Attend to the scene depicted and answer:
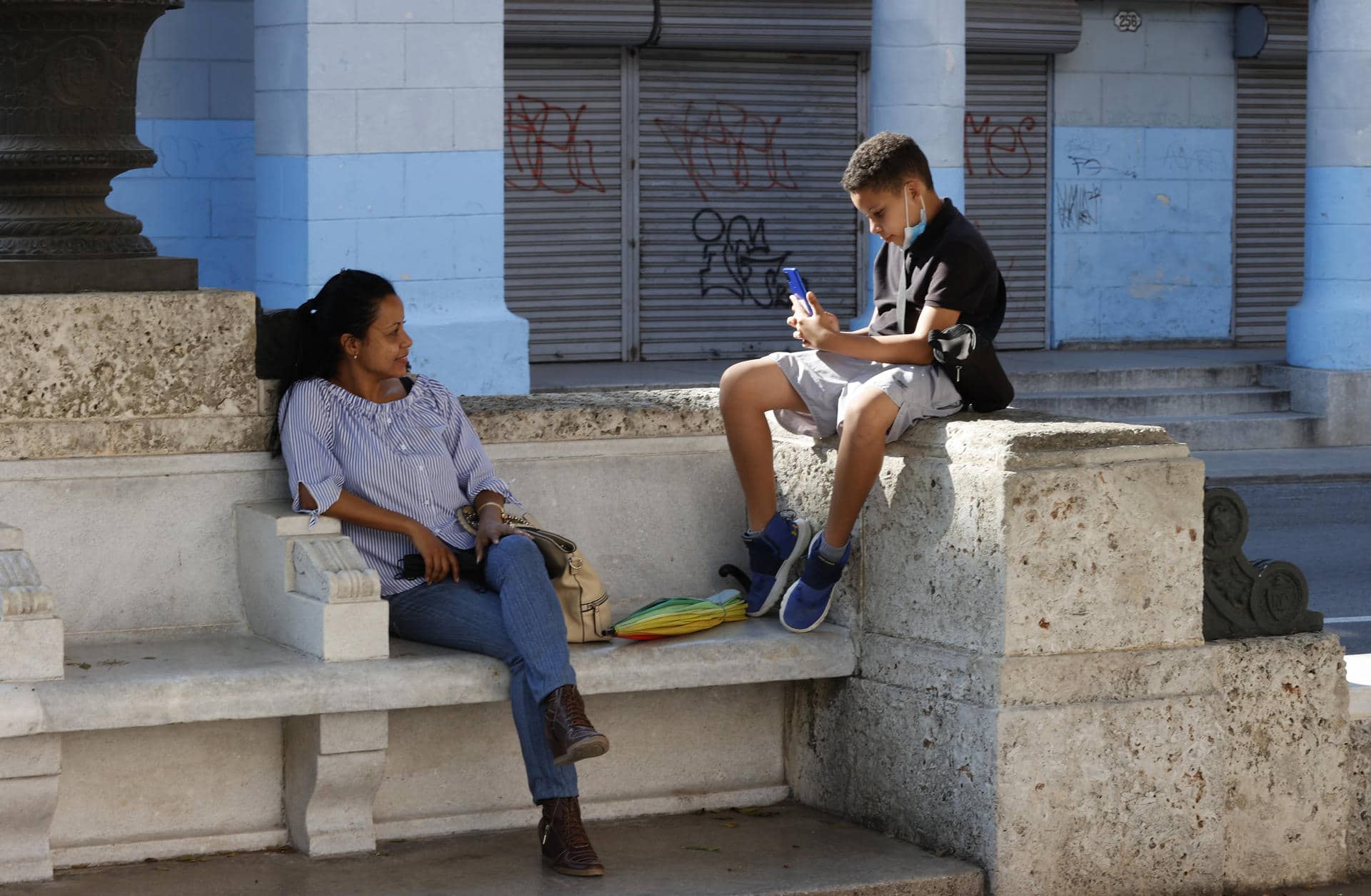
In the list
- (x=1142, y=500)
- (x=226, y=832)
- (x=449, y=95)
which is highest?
(x=449, y=95)

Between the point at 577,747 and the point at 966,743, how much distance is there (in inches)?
35.9

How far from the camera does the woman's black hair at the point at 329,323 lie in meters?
4.74

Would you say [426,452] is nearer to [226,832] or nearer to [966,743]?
[226,832]

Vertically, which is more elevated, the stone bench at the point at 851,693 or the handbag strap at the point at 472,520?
the handbag strap at the point at 472,520

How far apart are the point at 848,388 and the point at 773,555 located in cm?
47

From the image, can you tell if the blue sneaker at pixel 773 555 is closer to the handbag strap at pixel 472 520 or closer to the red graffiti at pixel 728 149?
the handbag strap at pixel 472 520

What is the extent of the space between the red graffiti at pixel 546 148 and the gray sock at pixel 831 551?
10.8 m

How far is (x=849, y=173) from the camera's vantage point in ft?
A: 16.5

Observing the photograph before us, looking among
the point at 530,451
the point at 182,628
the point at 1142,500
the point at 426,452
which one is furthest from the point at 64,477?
the point at 1142,500

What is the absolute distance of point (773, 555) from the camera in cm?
505

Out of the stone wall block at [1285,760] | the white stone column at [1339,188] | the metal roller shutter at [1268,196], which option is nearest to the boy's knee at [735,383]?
the stone wall block at [1285,760]

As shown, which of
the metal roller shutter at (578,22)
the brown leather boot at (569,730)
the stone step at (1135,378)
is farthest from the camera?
the metal roller shutter at (578,22)

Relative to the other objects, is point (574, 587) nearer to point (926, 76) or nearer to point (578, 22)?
point (926, 76)

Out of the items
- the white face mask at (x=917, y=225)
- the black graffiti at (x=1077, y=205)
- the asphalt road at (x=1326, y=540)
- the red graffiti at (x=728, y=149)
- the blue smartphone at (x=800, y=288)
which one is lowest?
the asphalt road at (x=1326, y=540)
